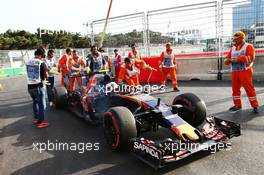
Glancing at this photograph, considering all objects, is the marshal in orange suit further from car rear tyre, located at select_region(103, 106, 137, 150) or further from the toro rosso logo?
the toro rosso logo

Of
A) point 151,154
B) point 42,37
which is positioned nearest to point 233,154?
point 151,154

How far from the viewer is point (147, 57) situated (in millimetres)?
11938

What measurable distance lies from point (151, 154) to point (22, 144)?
9.32 ft

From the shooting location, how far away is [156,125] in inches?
183

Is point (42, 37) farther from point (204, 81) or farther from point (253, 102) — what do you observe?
point (253, 102)

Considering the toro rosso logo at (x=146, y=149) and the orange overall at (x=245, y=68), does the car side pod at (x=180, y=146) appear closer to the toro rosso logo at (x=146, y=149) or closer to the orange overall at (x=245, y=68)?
the toro rosso logo at (x=146, y=149)

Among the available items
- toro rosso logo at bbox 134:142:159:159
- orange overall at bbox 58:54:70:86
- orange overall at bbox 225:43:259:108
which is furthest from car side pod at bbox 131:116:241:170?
orange overall at bbox 58:54:70:86

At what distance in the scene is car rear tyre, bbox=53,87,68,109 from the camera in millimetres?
7508

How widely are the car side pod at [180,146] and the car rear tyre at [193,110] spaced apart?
397 mm

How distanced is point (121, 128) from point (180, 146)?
907 millimetres

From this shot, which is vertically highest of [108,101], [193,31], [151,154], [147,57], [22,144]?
[193,31]

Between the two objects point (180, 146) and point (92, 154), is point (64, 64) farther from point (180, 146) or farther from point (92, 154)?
point (180, 146)

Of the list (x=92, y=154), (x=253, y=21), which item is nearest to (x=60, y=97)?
(x=92, y=154)

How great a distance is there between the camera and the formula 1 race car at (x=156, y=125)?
3.64m
